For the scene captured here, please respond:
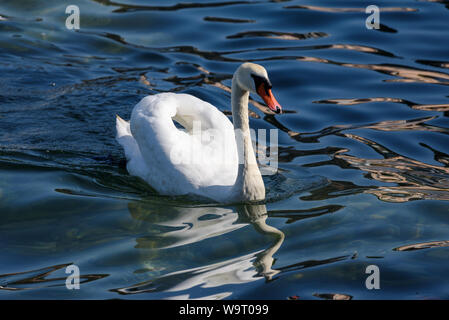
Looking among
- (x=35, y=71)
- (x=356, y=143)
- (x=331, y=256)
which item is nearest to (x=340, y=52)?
(x=356, y=143)

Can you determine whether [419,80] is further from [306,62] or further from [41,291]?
[41,291]

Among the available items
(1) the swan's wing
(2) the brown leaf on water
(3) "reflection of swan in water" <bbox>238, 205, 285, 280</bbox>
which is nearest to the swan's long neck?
(3) "reflection of swan in water" <bbox>238, 205, 285, 280</bbox>

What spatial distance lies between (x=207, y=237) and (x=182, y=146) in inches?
49.5

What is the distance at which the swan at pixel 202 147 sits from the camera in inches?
272

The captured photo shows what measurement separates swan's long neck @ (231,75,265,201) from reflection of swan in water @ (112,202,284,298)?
0.57 ft

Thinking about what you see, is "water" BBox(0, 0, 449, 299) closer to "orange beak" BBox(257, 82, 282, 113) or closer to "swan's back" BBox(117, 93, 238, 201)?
"swan's back" BBox(117, 93, 238, 201)

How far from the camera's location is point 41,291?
5.55m

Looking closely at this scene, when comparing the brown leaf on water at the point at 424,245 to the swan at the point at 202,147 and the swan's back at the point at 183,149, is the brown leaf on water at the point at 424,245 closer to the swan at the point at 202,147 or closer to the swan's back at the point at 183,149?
the swan at the point at 202,147

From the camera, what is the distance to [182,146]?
23.7 feet

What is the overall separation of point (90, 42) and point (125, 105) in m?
2.90

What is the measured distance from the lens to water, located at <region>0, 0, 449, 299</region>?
19.1 ft

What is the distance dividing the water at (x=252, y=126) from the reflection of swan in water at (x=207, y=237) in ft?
0.06

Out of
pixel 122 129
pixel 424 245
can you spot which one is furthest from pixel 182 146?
pixel 424 245

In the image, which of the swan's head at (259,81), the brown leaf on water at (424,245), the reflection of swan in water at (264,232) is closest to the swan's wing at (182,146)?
the reflection of swan in water at (264,232)
